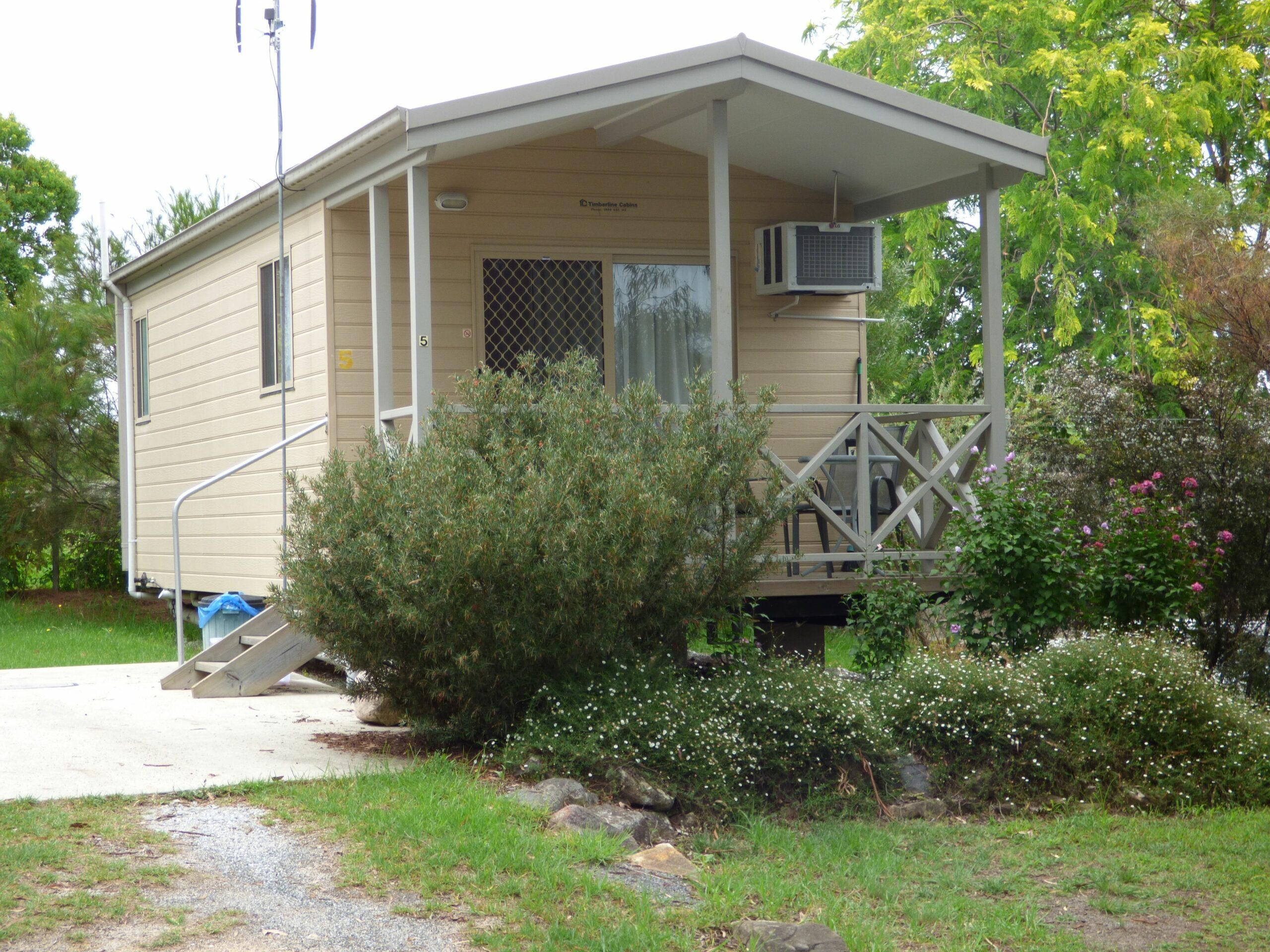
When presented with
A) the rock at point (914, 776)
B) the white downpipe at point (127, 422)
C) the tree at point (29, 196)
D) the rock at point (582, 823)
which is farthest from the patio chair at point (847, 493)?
the tree at point (29, 196)

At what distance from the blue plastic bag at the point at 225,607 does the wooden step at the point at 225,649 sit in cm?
99

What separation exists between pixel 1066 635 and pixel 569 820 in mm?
3627

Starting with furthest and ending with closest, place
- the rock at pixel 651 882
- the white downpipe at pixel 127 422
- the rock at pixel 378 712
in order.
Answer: the white downpipe at pixel 127 422 → the rock at pixel 378 712 → the rock at pixel 651 882

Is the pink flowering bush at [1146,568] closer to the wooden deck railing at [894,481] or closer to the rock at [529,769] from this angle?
the wooden deck railing at [894,481]

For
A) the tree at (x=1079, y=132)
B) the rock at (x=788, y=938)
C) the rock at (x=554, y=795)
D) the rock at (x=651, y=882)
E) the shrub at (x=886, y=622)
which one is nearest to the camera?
the rock at (x=788, y=938)

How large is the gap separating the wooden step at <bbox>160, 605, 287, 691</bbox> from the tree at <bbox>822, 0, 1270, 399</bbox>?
8.94m

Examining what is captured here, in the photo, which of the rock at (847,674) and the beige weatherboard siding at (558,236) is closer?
the rock at (847,674)

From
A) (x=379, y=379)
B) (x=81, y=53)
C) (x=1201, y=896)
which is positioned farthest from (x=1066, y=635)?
(x=81, y=53)

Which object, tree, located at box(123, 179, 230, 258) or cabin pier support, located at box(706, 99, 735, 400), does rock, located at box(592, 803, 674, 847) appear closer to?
cabin pier support, located at box(706, 99, 735, 400)

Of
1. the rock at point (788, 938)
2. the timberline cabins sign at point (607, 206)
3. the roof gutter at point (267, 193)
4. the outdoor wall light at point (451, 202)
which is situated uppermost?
the roof gutter at point (267, 193)

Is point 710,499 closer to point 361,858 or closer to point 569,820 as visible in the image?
point 569,820

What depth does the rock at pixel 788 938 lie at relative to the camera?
153 inches

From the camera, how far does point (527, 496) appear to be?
18.5 ft

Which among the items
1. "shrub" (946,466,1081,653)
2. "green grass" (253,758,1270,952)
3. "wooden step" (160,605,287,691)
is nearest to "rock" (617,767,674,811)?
"green grass" (253,758,1270,952)
